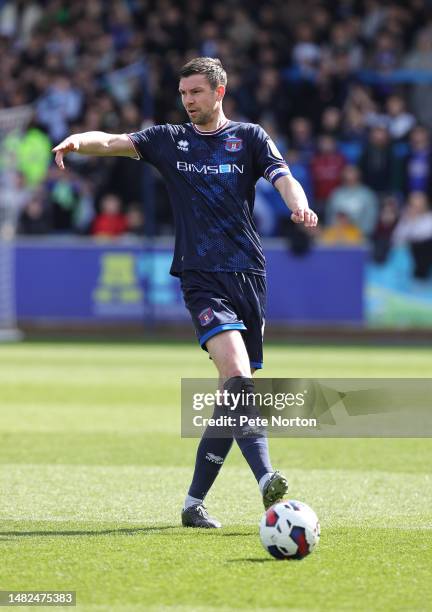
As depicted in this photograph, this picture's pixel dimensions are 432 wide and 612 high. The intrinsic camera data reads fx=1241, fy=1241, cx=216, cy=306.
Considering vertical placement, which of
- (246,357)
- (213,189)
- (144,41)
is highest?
(144,41)

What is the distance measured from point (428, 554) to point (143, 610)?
1665mm

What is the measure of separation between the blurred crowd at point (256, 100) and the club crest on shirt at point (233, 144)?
48.2 ft

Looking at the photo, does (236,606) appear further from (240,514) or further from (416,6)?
(416,6)

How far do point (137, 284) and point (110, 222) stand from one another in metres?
1.35

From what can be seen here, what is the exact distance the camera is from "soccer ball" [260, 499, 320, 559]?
568 cm

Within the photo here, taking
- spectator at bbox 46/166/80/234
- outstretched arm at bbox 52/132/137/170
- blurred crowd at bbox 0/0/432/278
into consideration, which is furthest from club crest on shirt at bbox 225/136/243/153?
spectator at bbox 46/166/80/234

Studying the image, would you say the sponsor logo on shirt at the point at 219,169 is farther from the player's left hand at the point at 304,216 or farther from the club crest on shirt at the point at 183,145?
the player's left hand at the point at 304,216

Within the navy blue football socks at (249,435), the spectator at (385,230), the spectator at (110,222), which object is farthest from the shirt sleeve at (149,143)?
the spectator at (110,222)

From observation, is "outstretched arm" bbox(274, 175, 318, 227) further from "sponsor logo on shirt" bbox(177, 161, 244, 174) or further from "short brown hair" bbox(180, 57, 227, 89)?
"short brown hair" bbox(180, 57, 227, 89)

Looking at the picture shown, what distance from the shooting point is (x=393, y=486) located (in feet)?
26.6

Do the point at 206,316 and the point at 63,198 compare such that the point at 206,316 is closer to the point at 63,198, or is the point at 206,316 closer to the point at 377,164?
the point at 377,164

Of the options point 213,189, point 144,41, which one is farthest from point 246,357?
point 144,41

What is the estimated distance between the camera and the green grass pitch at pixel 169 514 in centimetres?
515

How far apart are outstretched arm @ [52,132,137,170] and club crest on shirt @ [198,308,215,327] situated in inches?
39.2
